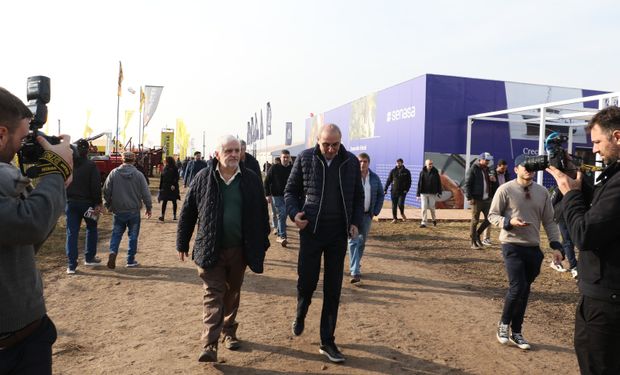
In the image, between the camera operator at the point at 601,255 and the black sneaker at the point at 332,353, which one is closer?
the camera operator at the point at 601,255

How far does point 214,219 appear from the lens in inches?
152

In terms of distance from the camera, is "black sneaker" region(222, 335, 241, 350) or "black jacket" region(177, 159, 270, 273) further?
"black sneaker" region(222, 335, 241, 350)

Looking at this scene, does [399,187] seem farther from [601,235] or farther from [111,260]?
[601,235]

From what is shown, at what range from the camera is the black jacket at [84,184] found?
21.9ft

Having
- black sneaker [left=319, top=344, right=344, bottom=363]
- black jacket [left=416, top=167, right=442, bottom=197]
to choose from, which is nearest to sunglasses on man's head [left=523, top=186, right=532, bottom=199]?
black sneaker [left=319, top=344, right=344, bottom=363]

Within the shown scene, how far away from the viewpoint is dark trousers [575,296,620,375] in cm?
218

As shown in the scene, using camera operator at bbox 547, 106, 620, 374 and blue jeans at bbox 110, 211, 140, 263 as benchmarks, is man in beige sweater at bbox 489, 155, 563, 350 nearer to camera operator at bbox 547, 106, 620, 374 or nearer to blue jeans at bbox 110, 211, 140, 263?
camera operator at bbox 547, 106, 620, 374

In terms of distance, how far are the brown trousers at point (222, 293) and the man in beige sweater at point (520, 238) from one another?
2496 millimetres

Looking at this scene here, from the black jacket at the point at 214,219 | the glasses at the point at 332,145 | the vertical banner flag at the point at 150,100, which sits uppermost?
the vertical banner flag at the point at 150,100

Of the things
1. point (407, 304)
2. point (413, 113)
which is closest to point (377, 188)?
point (407, 304)

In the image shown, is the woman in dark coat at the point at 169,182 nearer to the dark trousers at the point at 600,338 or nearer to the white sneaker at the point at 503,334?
the white sneaker at the point at 503,334

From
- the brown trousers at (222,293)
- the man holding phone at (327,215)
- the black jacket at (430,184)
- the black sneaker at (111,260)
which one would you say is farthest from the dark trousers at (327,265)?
the black jacket at (430,184)

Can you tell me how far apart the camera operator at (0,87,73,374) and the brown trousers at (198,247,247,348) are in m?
1.91

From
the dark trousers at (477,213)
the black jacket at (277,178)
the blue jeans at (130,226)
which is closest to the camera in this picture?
the blue jeans at (130,226)
